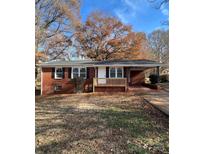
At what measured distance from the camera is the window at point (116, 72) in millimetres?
13625

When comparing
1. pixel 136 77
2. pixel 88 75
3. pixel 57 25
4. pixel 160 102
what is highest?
pixel 57 25

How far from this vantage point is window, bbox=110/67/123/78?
44.7ft

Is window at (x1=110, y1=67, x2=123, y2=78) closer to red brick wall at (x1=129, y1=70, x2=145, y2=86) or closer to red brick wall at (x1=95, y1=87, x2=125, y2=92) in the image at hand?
red brick wall at (x1=95, y1=87, x2=125, y2=92)

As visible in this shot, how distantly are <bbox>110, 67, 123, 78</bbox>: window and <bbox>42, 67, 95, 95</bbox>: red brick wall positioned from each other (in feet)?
5.21

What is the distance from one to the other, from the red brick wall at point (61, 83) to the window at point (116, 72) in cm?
159

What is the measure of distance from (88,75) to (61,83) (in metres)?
2.26

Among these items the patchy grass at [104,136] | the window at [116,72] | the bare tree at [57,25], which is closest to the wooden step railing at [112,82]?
the window at [116,72]

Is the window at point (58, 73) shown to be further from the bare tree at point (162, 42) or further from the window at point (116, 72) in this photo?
the bare tree at point (162, 42)

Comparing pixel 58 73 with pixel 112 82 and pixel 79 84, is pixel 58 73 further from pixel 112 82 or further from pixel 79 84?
pixel 112 82

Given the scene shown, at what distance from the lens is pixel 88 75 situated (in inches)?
519

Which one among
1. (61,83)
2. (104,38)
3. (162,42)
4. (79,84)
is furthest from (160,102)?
(104,38)

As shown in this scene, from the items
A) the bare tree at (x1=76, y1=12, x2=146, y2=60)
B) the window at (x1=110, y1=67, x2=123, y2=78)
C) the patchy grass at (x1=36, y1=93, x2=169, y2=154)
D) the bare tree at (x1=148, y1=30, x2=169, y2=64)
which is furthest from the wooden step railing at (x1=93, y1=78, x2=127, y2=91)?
the bare tree at (x1=76, y1=12, x2=146, y2=60)
